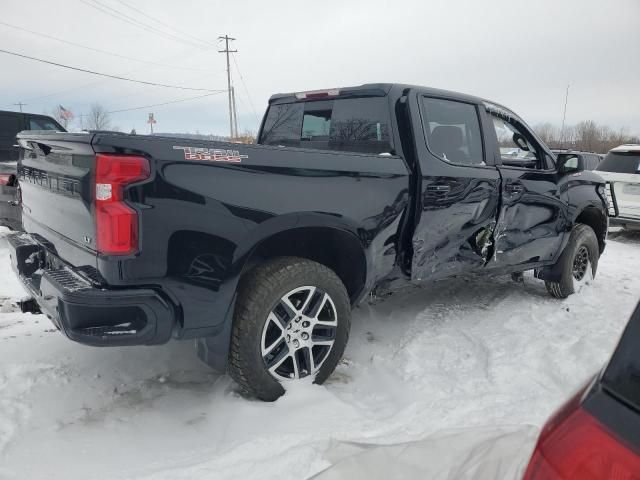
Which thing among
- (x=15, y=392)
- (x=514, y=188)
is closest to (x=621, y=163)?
(x=514, y=188)

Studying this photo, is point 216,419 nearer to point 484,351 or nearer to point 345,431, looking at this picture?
point 345,431

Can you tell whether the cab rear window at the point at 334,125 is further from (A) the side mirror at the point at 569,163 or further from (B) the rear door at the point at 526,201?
(A) the side mirror at the point at 569,163

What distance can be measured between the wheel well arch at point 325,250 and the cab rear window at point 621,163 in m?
8.16

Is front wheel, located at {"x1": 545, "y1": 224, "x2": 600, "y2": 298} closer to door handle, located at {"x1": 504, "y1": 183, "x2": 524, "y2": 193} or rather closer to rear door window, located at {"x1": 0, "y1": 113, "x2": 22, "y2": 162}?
door handle, located at {"x1": 504, "y1": 183, "x2": 524, "y2": 193}

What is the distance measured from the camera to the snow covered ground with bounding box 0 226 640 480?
2.14 meters

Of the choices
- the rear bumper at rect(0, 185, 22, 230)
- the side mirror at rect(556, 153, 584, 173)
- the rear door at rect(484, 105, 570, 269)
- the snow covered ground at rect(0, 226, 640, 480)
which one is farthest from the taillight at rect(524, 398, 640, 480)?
the rear bumper at rect(0, 185, 22, 230)

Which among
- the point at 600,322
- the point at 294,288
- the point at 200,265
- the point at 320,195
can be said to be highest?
the point at 320,195

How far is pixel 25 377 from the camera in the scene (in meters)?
2.91

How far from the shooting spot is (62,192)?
8.39 feet

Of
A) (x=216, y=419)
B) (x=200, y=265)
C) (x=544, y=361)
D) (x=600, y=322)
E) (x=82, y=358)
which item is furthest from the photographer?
(x=600, y=322)

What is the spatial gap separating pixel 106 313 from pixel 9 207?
5059 millimetres

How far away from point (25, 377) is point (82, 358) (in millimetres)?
363

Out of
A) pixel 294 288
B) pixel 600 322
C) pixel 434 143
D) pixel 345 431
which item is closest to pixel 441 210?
pixel 434 143

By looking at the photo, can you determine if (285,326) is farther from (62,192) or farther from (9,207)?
(9,207)
